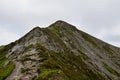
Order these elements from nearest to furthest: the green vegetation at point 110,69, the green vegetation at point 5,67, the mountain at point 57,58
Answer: the mountain at point 57,58 → the green vegetation at point 5,67 → the green vegetation at point 110,69

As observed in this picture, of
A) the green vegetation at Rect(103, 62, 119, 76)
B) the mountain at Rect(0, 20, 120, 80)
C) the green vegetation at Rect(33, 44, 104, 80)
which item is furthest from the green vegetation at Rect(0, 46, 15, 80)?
the green vegetation at Rect(103, 62, 119, 76)

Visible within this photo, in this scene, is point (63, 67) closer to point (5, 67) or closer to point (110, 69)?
point (5, 67)

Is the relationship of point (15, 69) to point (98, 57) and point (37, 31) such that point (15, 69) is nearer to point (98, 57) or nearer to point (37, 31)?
point (37, 31)

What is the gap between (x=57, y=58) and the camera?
112m

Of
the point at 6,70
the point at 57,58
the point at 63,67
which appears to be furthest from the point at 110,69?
the point at 6,70

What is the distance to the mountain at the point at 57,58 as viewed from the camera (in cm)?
9488

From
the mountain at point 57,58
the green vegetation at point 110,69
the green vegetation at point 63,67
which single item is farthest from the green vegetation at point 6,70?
the green vegetation at point 110,69

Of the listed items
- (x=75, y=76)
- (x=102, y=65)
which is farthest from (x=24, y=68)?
(x=102, y=65)

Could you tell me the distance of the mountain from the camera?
94.9m

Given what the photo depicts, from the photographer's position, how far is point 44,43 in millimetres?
127125

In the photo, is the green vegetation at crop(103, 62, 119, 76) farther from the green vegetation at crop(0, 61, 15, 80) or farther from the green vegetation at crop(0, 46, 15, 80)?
the green vegetation at crop(0, 61, 15, 80)

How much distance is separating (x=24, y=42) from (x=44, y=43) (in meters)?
14.4

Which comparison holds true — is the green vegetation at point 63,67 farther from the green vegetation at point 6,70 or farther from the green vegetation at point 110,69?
the green vegetation at point 110,69

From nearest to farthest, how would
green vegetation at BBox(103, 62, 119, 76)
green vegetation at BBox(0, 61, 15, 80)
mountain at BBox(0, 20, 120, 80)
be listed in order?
mountain at BBox(0, 20, 120, 80) < green vegetation at BBox(0, 61, 15, 80) < green vegetation at BBox(103, 62, 119, 76)
